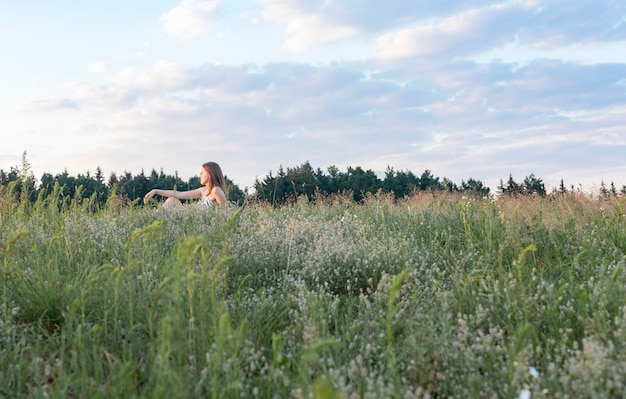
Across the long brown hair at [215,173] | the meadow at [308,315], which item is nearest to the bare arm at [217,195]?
the long brown hair at [215,173]

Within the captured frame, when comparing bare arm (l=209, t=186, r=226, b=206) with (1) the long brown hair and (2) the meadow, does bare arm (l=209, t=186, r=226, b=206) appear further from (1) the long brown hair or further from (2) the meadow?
(2) the meadow

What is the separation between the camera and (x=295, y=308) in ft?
14.6

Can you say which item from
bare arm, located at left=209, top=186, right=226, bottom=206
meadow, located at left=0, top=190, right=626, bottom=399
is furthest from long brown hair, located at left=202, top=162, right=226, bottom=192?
meadow, located at left=0, top=190, right=626, bottom=399

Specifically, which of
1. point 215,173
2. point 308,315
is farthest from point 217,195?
point 308,315

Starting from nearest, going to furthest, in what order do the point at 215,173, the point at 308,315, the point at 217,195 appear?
the point at 308,315
the point at 217,195
the point at 215,173

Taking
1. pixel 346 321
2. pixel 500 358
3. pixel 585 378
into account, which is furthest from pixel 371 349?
pixel 585 378

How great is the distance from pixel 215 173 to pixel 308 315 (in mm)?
7602

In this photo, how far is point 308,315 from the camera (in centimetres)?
414

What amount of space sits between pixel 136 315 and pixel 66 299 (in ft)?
2.13

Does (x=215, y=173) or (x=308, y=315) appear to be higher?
(x=215, y=173)

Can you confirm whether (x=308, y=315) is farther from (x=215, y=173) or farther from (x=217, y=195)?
(x=215, y=173)

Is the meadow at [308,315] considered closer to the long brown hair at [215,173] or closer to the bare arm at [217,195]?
the bare arm at [217,195]

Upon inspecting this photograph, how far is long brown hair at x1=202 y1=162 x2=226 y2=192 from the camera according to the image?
1134 centimetres

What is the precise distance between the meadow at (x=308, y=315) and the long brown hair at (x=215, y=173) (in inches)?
178
